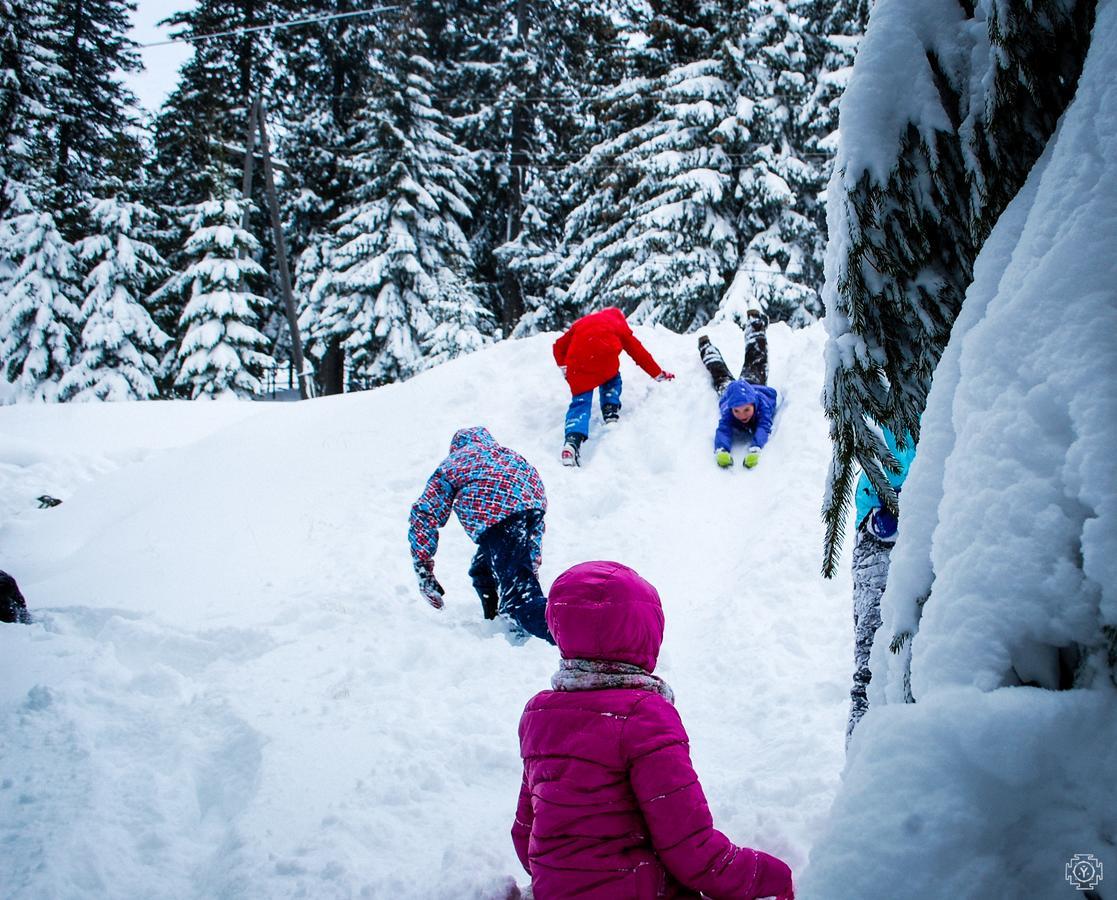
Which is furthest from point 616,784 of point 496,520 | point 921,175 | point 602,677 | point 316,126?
point 316,126

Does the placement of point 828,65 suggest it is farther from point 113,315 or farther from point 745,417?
point 113,315

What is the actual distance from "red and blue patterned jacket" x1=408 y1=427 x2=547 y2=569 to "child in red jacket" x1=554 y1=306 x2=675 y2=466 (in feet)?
8.90

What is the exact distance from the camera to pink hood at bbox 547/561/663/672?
181 centimetres

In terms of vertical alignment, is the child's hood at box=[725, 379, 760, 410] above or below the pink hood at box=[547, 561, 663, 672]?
above

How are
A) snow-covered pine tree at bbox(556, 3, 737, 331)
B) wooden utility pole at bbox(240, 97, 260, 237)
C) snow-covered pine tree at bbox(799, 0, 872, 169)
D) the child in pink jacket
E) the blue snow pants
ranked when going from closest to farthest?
the child in pink jacket
the blue snow pants
snow-covered pine tree at bbox(799, 0, 872, 169)
snow-covered pine tree at bbox(556, 3, 737, 331)
wooden utility pole at bbox(240, 97, 260, 237)

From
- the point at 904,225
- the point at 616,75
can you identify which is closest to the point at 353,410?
the point at 904,225

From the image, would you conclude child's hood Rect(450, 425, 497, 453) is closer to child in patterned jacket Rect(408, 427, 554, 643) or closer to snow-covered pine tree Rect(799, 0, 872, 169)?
child in patterned jacket Rect(408, 427, 554, 643)

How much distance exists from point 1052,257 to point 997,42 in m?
0.57

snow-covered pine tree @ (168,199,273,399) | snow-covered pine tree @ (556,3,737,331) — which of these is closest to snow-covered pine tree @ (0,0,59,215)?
snow-covered pine tree @ (168,199,273,399)

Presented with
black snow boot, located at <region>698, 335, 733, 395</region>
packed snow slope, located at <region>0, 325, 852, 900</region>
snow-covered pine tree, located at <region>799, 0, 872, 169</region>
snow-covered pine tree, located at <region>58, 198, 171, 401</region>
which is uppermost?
snow-covered pine tree, located at <region>799, 0, 872, 169</region>

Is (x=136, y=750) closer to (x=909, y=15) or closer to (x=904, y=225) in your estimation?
(x=904, y=225)

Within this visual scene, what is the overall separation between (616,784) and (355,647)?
9.84ft

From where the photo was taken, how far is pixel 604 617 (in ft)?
5.91

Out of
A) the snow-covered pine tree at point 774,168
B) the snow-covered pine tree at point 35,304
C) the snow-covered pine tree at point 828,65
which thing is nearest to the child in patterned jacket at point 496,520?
the snow-covered pine tree at point 774,168
